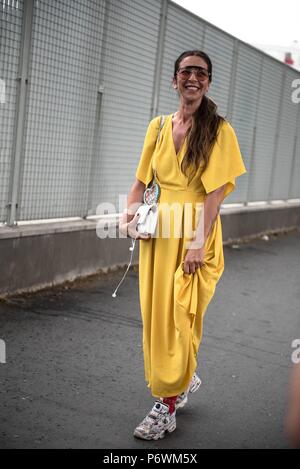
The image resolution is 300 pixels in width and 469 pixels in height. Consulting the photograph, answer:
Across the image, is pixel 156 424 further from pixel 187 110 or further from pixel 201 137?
pixel 187 110

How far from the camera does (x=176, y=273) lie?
12.7 ft

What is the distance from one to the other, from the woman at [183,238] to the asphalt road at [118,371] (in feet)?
1.06

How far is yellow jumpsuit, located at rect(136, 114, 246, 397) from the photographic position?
3.85m

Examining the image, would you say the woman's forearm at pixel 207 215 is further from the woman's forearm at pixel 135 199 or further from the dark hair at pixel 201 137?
the woman's forearm at pixel 135 199

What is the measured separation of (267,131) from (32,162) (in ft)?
24.8

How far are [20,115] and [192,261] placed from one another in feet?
10.6

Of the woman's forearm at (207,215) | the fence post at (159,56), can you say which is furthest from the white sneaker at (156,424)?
the fence post at (159,56)

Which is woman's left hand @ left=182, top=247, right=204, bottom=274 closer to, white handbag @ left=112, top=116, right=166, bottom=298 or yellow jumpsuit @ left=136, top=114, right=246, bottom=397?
yellow jumpsuit @ left=136, top=114, right=246, bottom=397

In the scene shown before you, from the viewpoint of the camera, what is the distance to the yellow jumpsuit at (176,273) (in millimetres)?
3846

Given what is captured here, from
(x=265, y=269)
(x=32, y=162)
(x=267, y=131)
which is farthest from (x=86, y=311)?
(x=267, y=131)

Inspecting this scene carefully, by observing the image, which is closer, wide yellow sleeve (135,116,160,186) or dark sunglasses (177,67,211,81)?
dark sunglasses (177,67,211,81)

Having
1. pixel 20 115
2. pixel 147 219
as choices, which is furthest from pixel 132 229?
pixel 20 115

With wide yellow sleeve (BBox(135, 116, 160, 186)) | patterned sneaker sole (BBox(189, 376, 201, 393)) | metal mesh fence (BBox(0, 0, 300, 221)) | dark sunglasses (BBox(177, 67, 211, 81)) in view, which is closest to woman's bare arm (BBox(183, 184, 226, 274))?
wide yellow sleeve (BBox(135, 116, 160, 186))

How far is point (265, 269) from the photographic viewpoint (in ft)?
32.9
